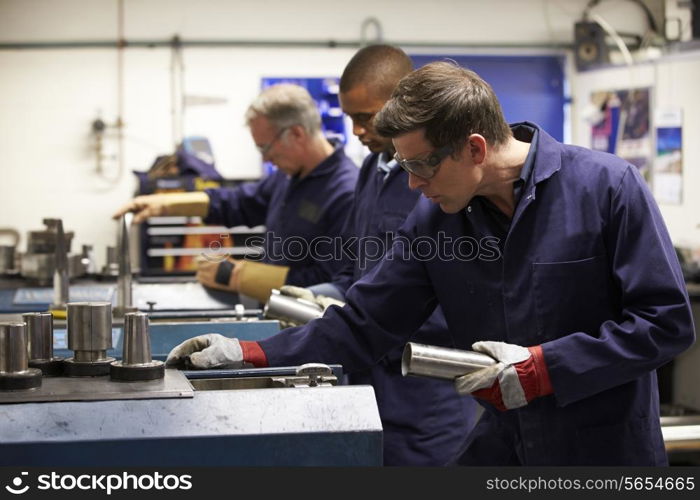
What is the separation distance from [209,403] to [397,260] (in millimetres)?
705

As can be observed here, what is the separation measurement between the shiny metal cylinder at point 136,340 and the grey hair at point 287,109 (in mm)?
1859

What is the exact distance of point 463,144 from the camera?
5.68ft

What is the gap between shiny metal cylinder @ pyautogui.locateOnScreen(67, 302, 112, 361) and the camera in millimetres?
1452

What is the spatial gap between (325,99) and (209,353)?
14.4 feet

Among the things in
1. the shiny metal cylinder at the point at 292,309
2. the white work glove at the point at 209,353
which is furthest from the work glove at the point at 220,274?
the white work glove at the point at 209,353

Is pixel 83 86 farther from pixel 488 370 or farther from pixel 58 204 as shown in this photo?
pixel 488 370

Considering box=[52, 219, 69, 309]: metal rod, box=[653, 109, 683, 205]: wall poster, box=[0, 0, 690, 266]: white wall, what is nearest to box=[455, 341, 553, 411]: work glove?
box=[52, 219, 69, 309]: metal rod

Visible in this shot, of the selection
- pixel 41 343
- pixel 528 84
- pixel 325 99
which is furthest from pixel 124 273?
pixel 528 84

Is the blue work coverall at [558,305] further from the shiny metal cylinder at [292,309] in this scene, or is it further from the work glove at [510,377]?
the shiny metal cylinder at [292,309]

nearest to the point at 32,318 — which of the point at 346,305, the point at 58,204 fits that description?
the point at 346,305

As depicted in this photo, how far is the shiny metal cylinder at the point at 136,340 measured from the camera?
1.44 meters

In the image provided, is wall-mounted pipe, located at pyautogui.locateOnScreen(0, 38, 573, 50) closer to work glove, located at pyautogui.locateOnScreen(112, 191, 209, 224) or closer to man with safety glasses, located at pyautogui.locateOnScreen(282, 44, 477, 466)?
work glove, located at pyautogui.locateOnScreen(112, 191, 209, 224)

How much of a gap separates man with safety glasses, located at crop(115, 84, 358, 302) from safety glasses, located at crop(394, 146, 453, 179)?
120 centimetres

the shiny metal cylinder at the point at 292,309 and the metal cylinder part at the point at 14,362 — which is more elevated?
the metal cylinder part at the point at 14,362
